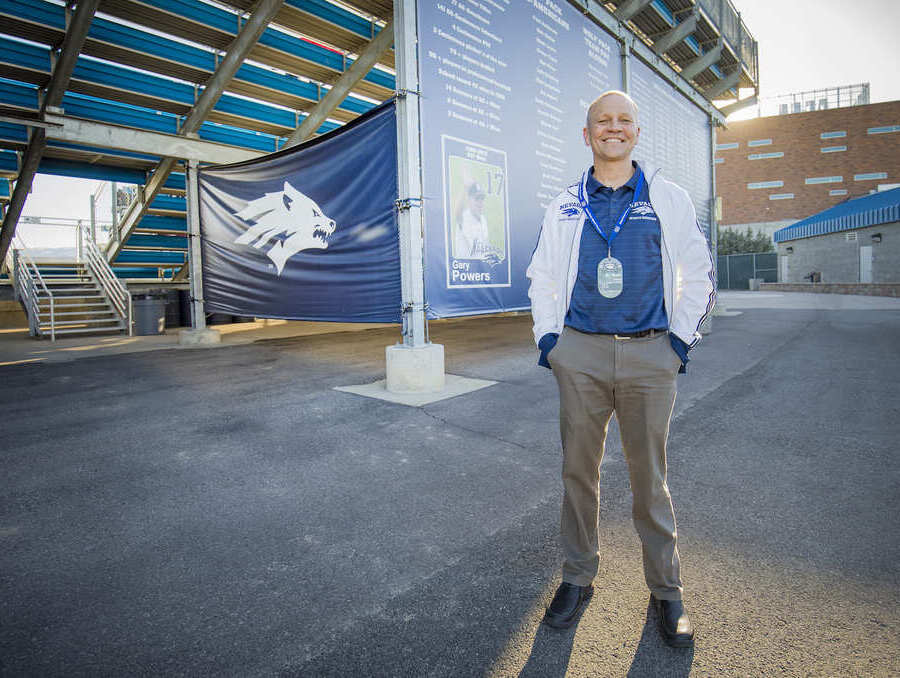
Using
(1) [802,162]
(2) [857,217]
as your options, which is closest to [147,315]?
(2) [857,217]

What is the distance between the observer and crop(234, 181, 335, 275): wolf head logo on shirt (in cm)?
782

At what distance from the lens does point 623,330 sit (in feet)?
6.38

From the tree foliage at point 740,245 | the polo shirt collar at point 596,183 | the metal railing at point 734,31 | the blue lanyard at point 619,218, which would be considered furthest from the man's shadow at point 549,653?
the tree foliage at point 740,245

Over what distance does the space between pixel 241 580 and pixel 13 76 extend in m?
11.0

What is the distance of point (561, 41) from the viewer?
29.4ft

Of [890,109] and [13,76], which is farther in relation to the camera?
[890,109]

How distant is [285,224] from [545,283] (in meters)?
7.30

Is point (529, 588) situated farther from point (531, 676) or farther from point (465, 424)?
point (465, 424)

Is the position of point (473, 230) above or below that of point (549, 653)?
above

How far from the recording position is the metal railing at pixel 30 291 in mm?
12508

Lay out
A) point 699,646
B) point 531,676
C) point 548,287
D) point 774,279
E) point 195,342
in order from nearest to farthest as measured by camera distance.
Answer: point 531,676, point 699,646, point 548,287, point 195,342, point 774,279

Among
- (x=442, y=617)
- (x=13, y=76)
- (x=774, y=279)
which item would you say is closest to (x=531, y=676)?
(x=442, y=617)

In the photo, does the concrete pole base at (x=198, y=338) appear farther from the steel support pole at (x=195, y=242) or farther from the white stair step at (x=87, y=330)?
the white stair step at (x=87, y=330)

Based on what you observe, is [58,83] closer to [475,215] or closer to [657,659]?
[475,215]
